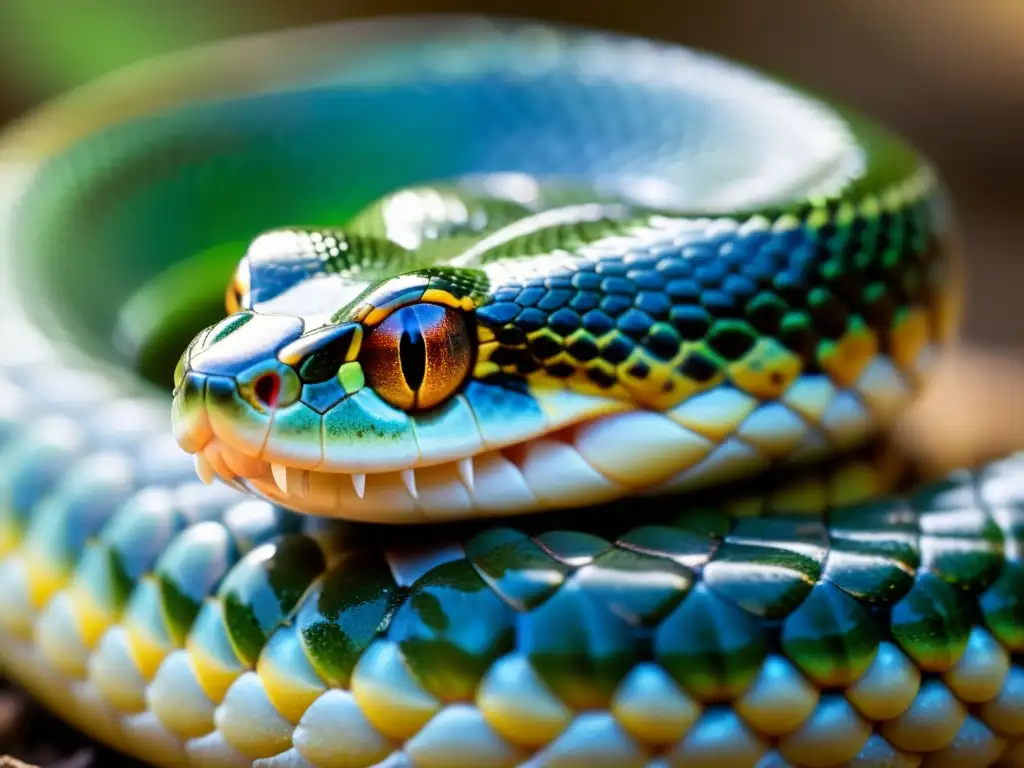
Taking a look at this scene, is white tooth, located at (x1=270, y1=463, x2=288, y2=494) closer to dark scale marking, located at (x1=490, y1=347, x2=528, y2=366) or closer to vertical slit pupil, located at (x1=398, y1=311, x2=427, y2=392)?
vertical slit pupil, located at (x1=398, y1=311, x2=427, y2=392)

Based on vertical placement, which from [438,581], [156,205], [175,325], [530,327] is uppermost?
[156,205]

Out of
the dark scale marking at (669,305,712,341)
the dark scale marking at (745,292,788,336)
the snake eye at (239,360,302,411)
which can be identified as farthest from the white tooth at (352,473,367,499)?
the dark scale marking at (745,292,788,336)

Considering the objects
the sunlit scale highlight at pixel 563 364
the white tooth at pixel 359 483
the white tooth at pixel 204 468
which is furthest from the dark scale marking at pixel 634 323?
the white tooth at pixel 204 468

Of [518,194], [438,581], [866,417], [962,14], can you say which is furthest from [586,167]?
[962,14]

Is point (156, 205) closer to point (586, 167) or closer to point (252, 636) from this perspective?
point (586, 167)

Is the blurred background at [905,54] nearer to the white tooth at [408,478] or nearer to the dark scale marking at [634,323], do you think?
A: the dark scale marking at [634,323]

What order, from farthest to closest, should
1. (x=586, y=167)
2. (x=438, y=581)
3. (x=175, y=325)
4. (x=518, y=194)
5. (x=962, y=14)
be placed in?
1. (x=962, y=14)
2. (x=586, y=167)
3. (x=175, y=325)
4. (x=518, y=194)
5. (x=438, y=581)

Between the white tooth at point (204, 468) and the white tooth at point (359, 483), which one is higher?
the white tooth at point (204, 468)

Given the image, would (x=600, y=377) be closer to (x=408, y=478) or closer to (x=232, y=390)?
(x=408, y=478)

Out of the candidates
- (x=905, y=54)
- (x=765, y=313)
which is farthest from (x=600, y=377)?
(x=905, y=54)
